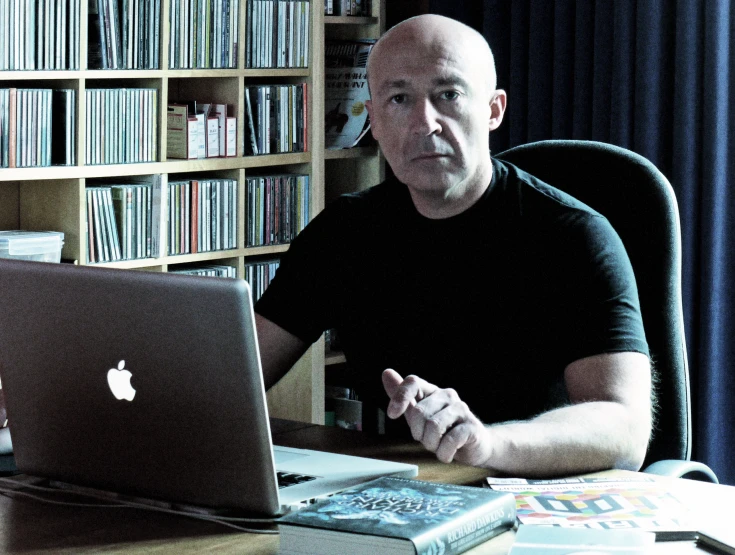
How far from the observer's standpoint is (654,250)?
1.85 metres

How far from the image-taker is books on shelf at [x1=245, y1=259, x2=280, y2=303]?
11.8 feet

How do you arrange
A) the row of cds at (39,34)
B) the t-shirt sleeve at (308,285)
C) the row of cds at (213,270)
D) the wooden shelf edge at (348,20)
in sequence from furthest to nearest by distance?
the wooden shelf edge at (348,20) < the row of cds at (213,270) < the row of cds at (39,34) < the t-shirt sleeve at (308,285)

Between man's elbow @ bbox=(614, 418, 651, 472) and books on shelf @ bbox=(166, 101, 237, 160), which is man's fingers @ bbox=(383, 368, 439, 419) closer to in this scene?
man's elbow @ bbox=(614, 418, 651, 472)

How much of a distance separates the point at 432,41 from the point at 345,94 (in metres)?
1.94

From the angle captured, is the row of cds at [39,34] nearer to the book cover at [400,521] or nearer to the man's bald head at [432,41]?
the man's bald head at [432,41]

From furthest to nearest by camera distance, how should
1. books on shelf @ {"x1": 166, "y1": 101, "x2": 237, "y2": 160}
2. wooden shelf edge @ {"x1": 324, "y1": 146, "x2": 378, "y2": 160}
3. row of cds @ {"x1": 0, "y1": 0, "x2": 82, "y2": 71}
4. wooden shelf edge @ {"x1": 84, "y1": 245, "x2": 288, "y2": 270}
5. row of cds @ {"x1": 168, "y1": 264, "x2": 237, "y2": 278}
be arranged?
wooden shelf edge @ {"x1": 324, "y1": 146, "x2": 378, "y2": 160} → row of cds @ {"x1": 168, "y1": 264, "x2": 237, "y2": 278} → books on shelf @ {"x1": 166, "y1": 101, "x2": 237, "y2": 160} → wooden shelf edge @ {"x1": 84, "y1": 245, "x2": 288, "y2": 270} → row of cds @ {"x1": 0, "y1": 0, "x2": 82, "y2": 71}

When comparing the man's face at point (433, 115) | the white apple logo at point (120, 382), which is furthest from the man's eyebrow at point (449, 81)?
the white apple logo at point (120, 382)

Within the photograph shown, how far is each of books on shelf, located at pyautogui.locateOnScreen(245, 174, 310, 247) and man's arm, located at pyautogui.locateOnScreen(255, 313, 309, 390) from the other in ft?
5.30

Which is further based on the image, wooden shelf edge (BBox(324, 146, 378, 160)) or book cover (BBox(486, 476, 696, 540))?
wooden shelf edge (BBox(324, 146, 378, 160))

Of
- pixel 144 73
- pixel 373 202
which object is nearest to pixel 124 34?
pixel 144 73

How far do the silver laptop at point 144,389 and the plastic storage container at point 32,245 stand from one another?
1.54 m

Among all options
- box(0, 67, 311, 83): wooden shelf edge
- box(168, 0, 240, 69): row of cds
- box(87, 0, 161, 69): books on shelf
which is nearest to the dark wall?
box(0, 67, 311, 83): wooden shelf edge

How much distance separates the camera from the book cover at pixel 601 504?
1.24 m

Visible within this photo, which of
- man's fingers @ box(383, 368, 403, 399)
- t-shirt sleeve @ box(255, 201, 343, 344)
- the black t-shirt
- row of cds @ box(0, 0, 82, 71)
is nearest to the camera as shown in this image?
man's fingers @ box(383, 368, 403, 399)
